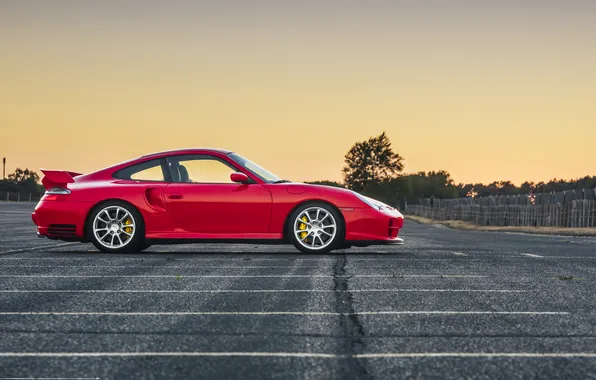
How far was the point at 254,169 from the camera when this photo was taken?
9.37 metres

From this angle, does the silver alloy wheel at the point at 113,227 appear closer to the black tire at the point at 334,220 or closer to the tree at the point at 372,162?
the black tire at the point at 334,220

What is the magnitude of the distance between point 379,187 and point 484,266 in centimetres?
11316

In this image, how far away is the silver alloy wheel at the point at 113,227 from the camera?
8.99m

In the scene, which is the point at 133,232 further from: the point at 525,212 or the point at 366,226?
the point at 525,212

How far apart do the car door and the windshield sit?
221 mm

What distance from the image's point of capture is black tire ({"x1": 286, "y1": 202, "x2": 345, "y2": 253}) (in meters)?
8.85

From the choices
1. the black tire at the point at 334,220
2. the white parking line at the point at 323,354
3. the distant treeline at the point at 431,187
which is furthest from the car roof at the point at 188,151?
the distant treeline at the point at 431,187

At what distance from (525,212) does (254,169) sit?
94.7ft

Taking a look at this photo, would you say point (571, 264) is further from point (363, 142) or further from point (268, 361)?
point (363, 142)

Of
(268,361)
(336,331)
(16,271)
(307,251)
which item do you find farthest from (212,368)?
(307,251)

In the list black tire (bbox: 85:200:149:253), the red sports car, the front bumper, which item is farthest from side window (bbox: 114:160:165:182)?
the front bumper

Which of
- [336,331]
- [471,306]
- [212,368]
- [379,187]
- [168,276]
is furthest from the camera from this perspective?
[379,187]

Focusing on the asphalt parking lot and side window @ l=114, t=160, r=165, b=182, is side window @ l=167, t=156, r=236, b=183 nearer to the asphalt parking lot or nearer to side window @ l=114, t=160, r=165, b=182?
side window @ l=114, t=160, r=165, b=182

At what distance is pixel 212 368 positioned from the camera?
2.91 meters
